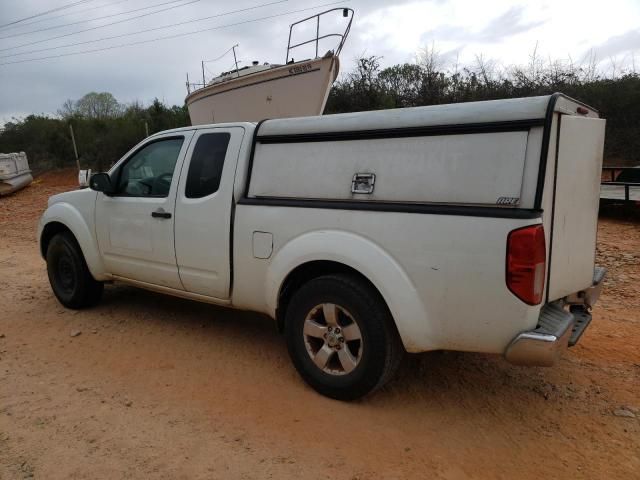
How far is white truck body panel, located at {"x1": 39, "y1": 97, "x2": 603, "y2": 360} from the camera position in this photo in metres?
2.77

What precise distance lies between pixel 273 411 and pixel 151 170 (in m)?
2.55

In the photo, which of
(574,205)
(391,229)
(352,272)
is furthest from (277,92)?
(574,205)

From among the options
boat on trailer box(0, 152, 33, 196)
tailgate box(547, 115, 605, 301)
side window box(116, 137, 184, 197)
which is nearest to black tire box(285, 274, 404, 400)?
tailgate box(547, 115, 605, 301)

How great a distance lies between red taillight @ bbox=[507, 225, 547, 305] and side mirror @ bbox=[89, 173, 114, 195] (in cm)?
370

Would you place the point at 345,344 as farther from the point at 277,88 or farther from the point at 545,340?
the point at 277,88

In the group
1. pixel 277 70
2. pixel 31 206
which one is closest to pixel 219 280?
pixel 277 70

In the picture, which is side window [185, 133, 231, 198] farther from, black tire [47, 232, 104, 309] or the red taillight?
the red taillight

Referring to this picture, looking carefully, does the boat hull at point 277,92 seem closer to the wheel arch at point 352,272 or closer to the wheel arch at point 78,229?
the wheel arch at point 78,229

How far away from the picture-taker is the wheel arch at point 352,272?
3.04 m

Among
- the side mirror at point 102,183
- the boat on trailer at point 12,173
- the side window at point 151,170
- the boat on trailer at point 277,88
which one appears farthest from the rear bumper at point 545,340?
the boat on trailer at point 12,173

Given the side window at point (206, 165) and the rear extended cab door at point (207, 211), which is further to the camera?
the side window at point (206, 165)

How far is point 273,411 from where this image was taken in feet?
11.1

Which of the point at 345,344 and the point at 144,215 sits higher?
the point at 144,215

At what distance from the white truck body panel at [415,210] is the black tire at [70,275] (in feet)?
5.64
